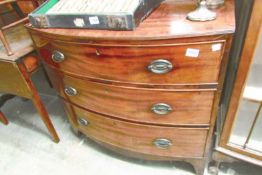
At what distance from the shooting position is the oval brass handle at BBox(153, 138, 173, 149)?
3.45 ft

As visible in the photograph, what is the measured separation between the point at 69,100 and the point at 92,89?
0.26 metres

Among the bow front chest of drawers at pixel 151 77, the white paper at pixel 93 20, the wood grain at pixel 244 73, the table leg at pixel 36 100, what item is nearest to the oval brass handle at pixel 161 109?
the bow front chest of drawers at pixel 151 77

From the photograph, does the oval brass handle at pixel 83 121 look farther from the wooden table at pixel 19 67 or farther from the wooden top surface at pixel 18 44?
the wooden top surface at pixel 18 44

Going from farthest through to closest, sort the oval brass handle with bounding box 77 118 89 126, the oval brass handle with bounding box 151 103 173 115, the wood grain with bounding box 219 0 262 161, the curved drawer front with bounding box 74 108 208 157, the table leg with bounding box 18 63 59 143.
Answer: the oval brass handle with bounding box 77 118 89 126, the table leg with bounding box 18 63 59 143, the curved drawer front with bounding box 74 108 208 157, the oval brass handle with bounding box 151 103 173 115, the wood grain with bounding box 219 0 262 161

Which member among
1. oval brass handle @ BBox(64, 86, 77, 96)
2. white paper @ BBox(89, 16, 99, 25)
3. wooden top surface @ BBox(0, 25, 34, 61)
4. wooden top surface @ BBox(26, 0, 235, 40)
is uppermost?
white paper @ BBox(89, 16, 99, 25)

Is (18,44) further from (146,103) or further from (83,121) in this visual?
(146,103)

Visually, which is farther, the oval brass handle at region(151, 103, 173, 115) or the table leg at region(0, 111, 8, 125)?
the table leg at region(0, 111, 8, 125)

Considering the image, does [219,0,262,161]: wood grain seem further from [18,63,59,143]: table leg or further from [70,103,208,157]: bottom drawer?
[18,63,59,143]: table leg

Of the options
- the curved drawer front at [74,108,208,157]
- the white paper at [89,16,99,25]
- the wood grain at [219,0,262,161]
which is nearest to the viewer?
the wood grain at [219,0,262,161]

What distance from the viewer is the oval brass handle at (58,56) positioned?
3.09ft

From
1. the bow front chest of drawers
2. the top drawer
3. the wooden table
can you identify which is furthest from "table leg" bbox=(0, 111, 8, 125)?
the top drawer

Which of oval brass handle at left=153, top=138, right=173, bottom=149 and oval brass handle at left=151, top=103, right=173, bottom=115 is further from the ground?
oval brass handle at left=151, top=103, right=173, bottom=115

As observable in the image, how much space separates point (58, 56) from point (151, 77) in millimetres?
406

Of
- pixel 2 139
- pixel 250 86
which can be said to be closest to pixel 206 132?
pixel 250 86
